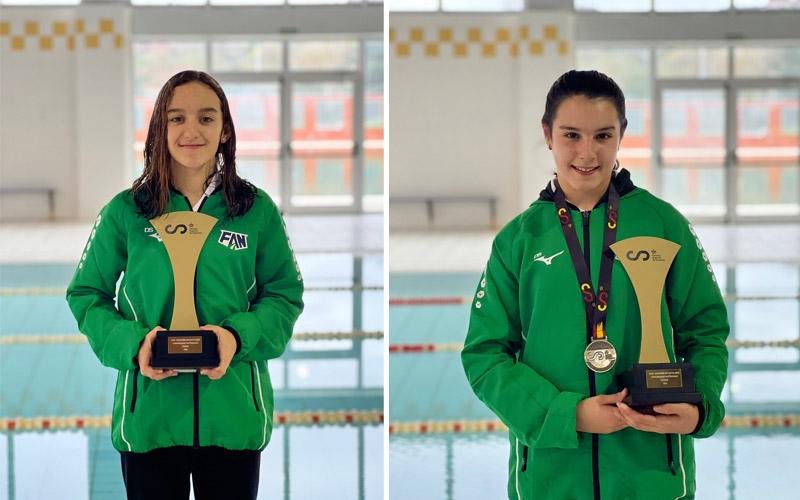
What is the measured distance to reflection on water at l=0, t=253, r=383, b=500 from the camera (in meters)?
4.04

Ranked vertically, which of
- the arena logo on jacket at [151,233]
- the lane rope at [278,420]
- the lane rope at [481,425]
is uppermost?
the arena logo on jacket at [151,233]

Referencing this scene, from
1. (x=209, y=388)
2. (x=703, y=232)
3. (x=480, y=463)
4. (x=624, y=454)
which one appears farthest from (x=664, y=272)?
(x=703, y=232)

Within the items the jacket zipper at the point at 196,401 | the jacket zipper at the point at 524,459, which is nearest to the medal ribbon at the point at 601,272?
the jacket zipper at the point at 524,459

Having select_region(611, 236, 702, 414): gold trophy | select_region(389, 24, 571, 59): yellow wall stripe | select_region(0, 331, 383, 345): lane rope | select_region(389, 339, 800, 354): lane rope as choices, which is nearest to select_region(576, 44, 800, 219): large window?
select_region(389, 24, 571, 59): yellow wall stripe

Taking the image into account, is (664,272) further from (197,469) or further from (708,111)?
(708,111)

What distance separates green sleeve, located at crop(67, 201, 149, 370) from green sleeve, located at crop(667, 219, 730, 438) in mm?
1027

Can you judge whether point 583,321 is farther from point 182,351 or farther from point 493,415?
point 493,415

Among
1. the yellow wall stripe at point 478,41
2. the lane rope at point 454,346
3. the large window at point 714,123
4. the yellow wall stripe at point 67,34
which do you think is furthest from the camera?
the large window at point 714,123

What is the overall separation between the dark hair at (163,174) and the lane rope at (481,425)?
3.01 meters

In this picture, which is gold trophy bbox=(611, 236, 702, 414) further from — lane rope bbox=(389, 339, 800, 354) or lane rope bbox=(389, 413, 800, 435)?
lane rope bbox=(389, 339, 800, 354)

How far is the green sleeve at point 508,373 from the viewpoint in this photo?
181 cm

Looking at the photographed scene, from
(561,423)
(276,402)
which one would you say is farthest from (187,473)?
(276,402)

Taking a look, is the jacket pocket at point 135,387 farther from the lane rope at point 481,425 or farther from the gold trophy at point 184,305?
the lane rope at point 481,425

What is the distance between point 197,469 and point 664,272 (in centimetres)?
102
